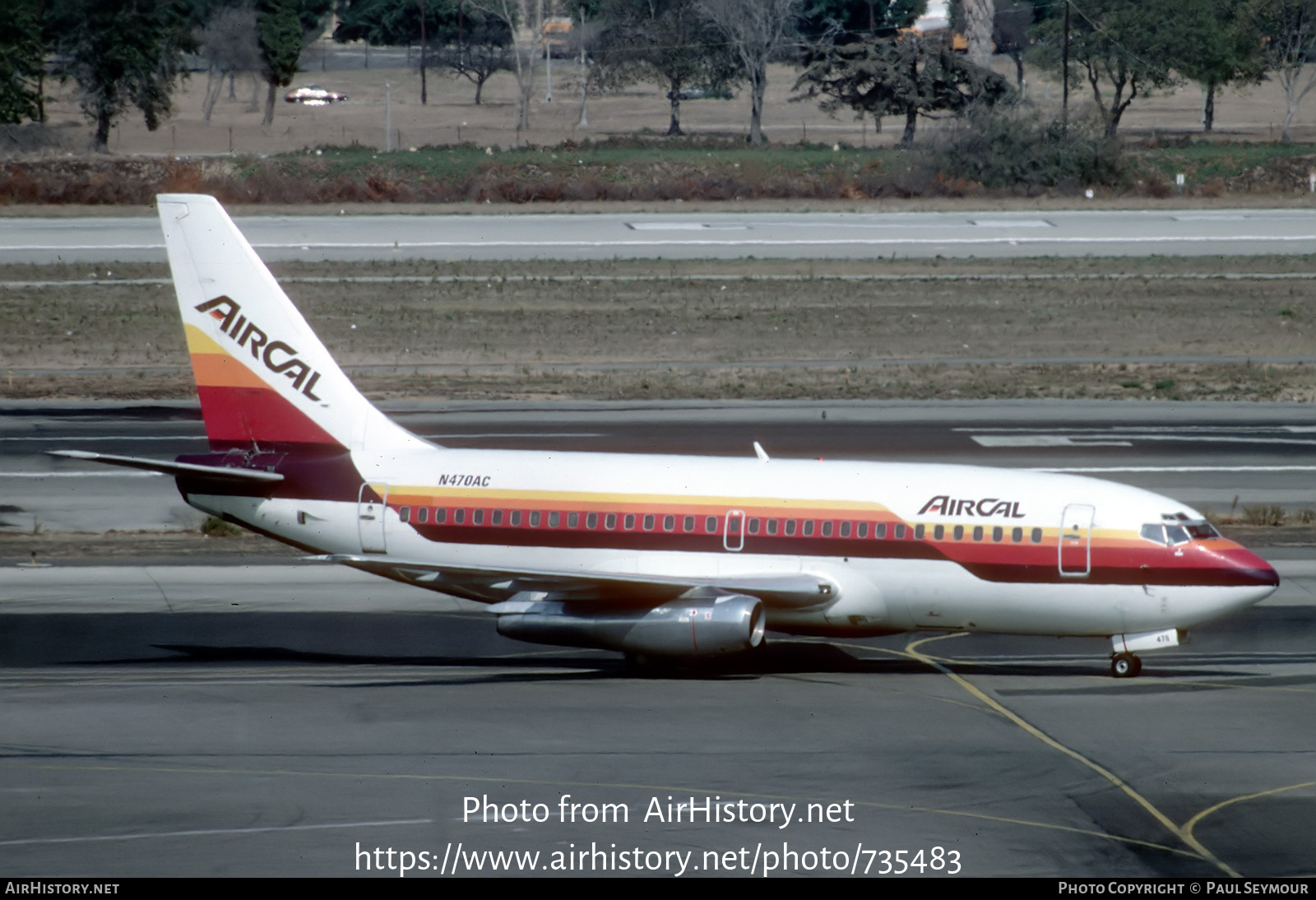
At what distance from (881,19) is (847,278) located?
11866cm

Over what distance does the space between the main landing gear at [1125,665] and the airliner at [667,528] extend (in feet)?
0.18

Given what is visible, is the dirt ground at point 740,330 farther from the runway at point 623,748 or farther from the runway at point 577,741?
the runway at point 623,748

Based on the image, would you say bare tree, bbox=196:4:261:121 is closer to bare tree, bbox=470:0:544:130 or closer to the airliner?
bare tree, bbox=470:0:544:130

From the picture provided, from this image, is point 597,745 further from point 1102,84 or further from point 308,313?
point 1102,84

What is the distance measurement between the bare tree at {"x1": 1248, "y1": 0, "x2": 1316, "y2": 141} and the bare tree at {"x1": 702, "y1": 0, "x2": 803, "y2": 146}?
142 feet

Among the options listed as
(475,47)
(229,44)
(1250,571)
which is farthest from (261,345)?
(475,47)

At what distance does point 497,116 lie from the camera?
160875mm

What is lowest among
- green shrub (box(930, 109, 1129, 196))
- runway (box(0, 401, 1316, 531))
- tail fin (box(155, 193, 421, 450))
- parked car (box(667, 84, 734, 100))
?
runway (box(0, 401, 1316, 531))

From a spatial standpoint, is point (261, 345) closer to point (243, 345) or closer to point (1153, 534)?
point (243, 345)

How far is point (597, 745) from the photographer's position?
21.8 metres

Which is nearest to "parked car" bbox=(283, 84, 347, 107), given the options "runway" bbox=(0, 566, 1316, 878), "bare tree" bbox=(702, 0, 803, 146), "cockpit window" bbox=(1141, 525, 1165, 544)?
"bare tree" bbox=(702, 0, 803, 146)

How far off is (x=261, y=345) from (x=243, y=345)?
0.39 meters

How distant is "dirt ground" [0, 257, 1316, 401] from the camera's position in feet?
188

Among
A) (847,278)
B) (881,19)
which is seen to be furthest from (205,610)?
(881,19)
